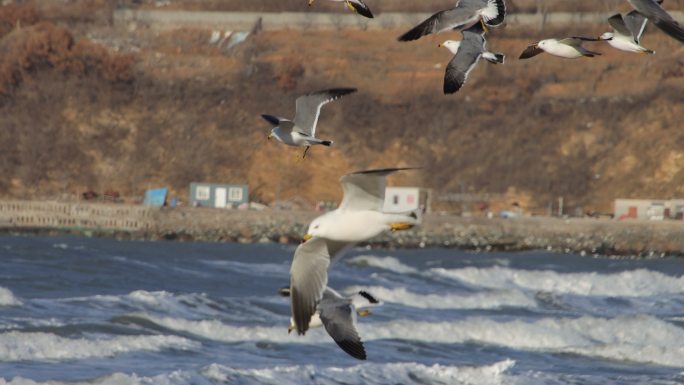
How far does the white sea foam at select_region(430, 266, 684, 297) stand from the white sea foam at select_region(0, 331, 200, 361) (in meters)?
19.4

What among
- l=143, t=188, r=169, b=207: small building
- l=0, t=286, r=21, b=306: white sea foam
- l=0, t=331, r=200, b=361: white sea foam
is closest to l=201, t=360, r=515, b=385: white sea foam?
l=0, t=331, r=200, b=361: white sea foam

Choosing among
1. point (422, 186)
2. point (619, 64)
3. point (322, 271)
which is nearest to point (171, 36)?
point (422, 186)

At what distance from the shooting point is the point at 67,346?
21.0 meters

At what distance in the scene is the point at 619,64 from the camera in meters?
80.1

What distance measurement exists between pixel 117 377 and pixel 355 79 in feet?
203

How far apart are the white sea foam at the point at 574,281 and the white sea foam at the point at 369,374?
1845 centimetres

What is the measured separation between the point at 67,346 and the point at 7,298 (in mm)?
4640

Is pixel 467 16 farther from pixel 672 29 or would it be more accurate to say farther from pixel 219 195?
pixel 219 195

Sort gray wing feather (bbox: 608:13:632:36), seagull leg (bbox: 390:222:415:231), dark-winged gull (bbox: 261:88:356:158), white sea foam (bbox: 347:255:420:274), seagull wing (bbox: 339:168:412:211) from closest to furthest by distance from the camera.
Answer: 1. seagull leg (bbox: 390:222:415:231)
2. seagull wing (bbox: 339:168:412:211)
3. gray wing feather (bbox: 608:13:632:36)
4. dark-winged gull (bbox: 261:88:356:158)
5. white sea foam (bbox: 347:255:420:274)

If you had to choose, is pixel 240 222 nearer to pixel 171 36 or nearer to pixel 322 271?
pixel 171 36

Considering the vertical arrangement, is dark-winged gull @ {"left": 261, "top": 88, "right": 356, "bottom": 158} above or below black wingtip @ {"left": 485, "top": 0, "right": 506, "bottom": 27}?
below

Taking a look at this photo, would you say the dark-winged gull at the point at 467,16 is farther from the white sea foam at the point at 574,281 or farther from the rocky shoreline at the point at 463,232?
the rocky shoreline at the point at 463,232

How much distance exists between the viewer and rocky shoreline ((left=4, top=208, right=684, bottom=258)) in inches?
2431

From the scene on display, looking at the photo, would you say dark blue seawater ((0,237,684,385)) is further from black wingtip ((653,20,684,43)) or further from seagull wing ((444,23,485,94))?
black wingtip ((653,20,684,43))
